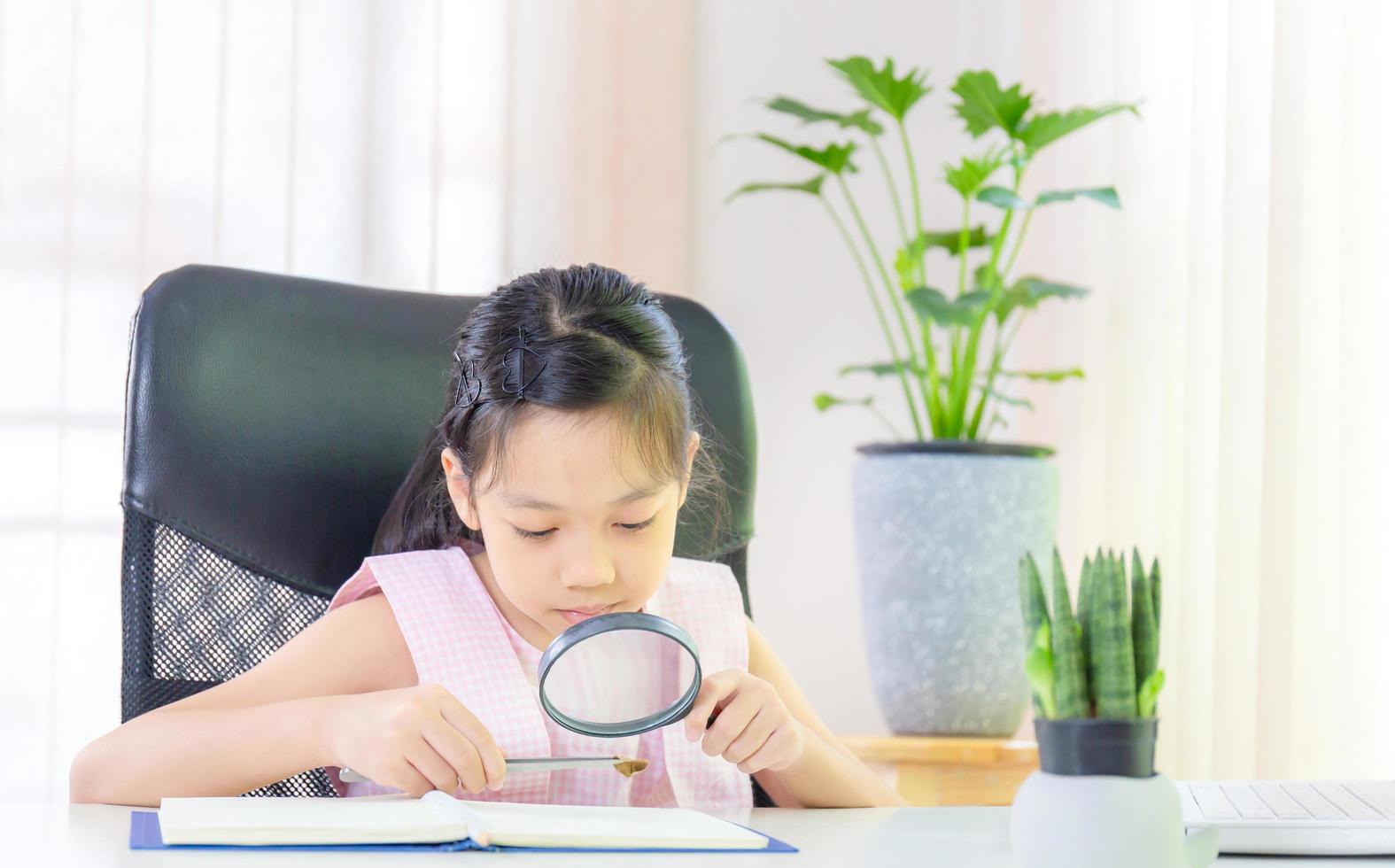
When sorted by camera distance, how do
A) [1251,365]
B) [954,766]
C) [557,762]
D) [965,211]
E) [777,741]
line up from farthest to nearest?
[965,211], [954,766], [1251,365], [777,741], [557,762]

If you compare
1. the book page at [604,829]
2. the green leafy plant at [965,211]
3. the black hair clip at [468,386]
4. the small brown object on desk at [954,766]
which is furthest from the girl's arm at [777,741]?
the green leafy plant at [965,211]

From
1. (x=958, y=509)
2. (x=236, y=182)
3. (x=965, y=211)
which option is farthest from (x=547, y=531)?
(x=236, y=182)

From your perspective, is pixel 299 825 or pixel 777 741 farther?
pixel 777 741

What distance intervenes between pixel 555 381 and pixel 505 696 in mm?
280

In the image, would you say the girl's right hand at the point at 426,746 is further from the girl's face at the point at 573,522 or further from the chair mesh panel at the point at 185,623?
the chair mesh panel at the point at 185,623

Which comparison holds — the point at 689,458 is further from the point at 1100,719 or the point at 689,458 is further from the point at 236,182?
the point at 236,182

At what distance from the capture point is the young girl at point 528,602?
3.53 feet

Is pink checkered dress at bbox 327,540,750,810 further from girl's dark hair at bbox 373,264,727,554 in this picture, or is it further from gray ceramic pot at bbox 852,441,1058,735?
gray ceramic pot at bbox 852,441,1058,735

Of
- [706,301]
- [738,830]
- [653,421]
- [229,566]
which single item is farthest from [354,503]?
[706,301]

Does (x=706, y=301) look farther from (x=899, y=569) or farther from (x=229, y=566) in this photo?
(x=229, y=566)

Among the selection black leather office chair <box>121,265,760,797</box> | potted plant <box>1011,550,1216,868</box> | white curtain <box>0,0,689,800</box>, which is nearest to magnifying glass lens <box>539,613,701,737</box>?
potted plant <box>1011,550,1216,868</box>

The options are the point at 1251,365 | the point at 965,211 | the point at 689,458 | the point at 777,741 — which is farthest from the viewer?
the point at 965,211

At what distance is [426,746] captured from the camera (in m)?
0.93

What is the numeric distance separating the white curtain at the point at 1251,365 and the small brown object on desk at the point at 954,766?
0.90 ft
